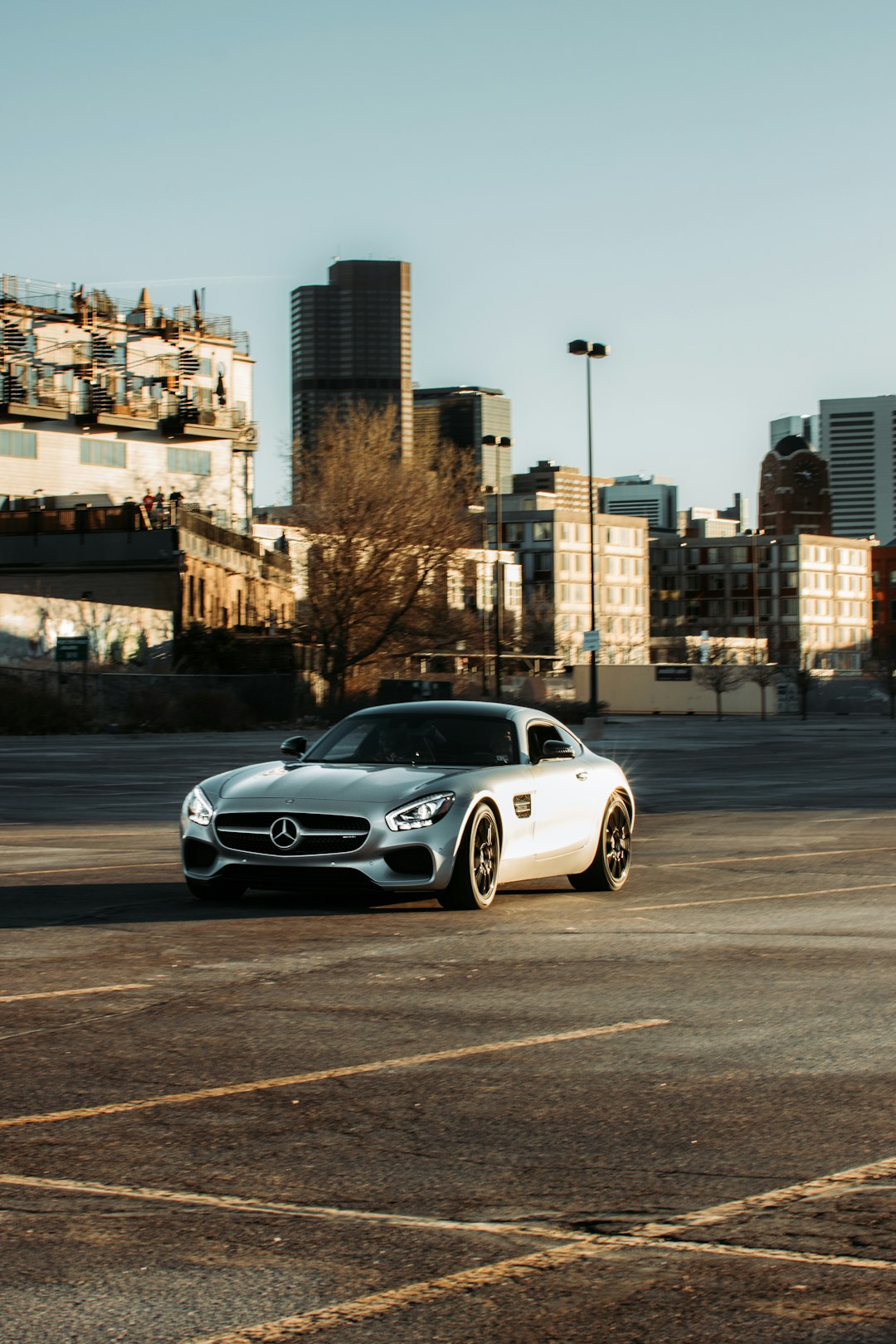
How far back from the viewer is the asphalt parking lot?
4250mm

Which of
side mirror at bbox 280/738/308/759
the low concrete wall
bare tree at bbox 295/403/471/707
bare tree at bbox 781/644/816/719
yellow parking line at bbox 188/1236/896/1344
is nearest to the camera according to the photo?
yellow parking line at bbox 188/1236/896/1344

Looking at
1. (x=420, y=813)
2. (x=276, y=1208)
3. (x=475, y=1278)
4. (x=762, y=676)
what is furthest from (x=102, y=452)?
(x=475, y=1278)

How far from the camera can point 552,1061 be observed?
23.0 ft

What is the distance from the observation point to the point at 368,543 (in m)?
65.1

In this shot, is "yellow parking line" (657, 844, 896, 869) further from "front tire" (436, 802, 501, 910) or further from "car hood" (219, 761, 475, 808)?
→ "car hood" (219, 761, 475, 808)

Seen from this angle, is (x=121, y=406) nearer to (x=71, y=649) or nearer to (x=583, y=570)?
(x=71, y=649)

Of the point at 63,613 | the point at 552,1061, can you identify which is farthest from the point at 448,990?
the point at 63,613

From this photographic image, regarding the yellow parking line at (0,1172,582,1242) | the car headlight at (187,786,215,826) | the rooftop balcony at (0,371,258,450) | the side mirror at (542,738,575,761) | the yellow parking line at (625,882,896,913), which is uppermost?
the rooftop balcony at (0,371,258,450)

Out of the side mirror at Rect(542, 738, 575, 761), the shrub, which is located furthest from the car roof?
the shrub

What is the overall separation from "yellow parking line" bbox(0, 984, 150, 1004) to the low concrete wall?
9498cm

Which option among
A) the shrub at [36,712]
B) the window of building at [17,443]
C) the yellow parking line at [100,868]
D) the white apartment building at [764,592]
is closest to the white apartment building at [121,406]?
→ the window of building at [17,443]

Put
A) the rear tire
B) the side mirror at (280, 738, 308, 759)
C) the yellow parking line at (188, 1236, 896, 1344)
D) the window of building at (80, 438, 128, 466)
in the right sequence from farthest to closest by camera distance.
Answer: the window of building at (80, 438, 128, 466), the side mirror at (280, 738, 308, 759), the rear tire, the yellow parking line at (188, 1236, 896, 1344)

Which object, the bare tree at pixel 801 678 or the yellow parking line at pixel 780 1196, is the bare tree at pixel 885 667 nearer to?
the bare tree at pixel 801 678

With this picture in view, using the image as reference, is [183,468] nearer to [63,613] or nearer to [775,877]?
[63,613]
